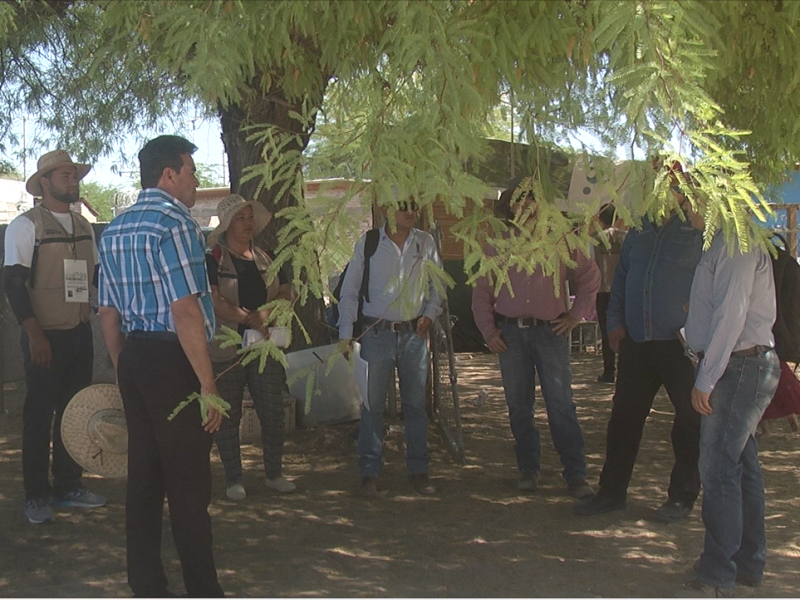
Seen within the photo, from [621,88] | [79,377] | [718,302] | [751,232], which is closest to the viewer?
[621,88]

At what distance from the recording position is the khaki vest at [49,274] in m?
5.14

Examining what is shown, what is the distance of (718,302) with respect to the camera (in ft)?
12.7

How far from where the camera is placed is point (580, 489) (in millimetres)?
5539

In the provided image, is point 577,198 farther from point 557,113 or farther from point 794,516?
point 794,516

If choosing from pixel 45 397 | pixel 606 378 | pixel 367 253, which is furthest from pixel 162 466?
pixel 606 378

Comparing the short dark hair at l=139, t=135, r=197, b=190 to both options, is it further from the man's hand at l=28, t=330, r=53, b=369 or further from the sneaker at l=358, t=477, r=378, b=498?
the sneaker at l=358, t=477, r=378, b=498

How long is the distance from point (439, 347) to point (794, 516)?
2816 mm

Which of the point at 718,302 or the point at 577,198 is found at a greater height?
the point at 577,198

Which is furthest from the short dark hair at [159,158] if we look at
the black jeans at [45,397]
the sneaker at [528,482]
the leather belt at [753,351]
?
the sneaker at [528,482]

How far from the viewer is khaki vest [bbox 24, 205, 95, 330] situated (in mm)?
5145

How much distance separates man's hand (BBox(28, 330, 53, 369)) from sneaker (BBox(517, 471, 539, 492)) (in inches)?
117

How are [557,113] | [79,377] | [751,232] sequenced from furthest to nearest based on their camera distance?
[79,377] → [557,113] → [751,232]

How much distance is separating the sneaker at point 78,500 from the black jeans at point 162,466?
1.81 meters

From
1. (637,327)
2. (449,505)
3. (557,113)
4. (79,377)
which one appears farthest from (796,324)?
(79,377)
